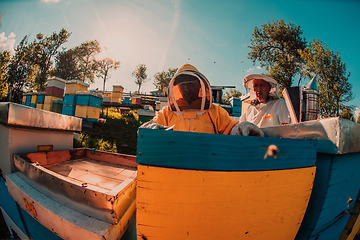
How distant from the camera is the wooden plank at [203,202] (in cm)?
76

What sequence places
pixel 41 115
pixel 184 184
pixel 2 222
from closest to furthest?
pixel 184 184 → pixel 41 115 → pixel 2 222

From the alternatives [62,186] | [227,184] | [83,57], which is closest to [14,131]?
[62,186]

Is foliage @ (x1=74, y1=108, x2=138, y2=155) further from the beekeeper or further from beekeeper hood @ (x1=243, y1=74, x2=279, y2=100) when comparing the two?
beekeeper hood @ (x1=243, y1=74, x2=279, y2=100)

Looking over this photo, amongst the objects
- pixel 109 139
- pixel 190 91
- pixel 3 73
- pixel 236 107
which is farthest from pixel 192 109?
pixel 3 73

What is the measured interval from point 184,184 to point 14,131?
8.75 feet

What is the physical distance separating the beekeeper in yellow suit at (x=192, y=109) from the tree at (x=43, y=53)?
22.1m

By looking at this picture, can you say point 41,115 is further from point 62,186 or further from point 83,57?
point 83,57

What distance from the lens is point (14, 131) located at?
1.97 metres

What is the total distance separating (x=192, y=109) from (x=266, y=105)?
1434mm

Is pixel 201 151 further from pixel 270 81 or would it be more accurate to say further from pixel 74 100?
pixel 74 100

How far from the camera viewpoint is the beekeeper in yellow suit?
5.39ft

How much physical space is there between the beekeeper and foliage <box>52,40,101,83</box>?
86.0 feet

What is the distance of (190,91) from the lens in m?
1.77

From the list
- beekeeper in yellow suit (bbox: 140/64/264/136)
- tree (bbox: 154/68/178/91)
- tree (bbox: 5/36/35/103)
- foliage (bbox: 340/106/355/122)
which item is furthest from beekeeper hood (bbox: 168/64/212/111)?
tree (bbox: 154/68/178/91)
